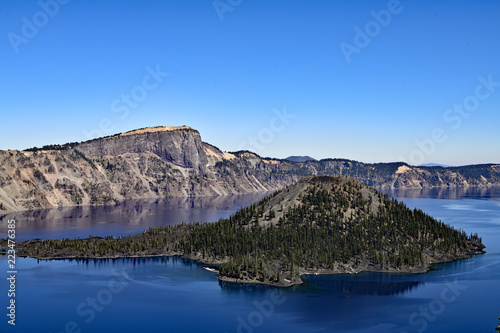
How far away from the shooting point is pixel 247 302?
149250mm

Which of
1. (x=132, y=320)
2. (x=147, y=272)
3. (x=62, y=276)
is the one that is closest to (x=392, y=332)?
(x=132, y=320)

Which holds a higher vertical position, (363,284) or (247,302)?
(363,284)

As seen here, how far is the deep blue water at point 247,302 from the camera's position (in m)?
130

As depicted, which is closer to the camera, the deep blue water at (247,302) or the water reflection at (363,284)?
the deep blue water at (247,302)

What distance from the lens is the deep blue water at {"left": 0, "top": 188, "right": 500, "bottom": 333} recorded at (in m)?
130

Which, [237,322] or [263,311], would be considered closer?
[237,322]

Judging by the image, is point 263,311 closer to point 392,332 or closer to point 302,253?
point 392,332

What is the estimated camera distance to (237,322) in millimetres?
131750

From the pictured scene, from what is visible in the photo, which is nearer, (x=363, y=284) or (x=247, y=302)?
(x=247, y=302)

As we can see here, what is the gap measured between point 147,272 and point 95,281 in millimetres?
20094

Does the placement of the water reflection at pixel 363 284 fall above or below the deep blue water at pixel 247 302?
above

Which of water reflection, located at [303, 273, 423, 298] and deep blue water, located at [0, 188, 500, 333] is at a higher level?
water reflection, located at [303, 273, 423, 298]

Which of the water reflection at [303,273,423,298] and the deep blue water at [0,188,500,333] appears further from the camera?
the water reflection at [303,273,423,298]

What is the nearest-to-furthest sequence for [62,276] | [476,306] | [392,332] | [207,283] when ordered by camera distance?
[392,332]
[476,306]
[207,283]
[62,276]
